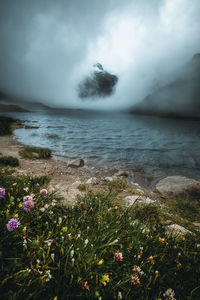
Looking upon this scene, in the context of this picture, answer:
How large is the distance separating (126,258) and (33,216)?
1632mm

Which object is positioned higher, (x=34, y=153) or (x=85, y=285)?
(x=85, y=285)

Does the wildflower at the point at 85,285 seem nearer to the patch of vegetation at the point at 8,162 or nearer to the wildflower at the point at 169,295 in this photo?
the wildflower at the point at 169,295

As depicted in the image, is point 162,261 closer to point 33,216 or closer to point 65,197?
point 33,216

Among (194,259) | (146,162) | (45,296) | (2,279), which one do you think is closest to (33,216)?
(2,279)

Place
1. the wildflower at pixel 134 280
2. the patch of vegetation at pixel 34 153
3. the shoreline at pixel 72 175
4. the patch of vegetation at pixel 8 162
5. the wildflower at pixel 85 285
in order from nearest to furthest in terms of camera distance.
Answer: the wildflower at pixel 85 285, the wildflower at pixel 134 280, the shoreline at pixel 72 175, the patch of vegetation at pixel 8 162, the patch of vegetation at pixel 34 153

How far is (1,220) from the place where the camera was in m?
1.79

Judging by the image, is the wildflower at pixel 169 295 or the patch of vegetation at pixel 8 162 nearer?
the wildflower at pixel 169 295

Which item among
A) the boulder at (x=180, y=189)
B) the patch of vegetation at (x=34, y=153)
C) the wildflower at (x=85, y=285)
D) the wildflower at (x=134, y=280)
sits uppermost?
the wildflower at (x=85, y=285)

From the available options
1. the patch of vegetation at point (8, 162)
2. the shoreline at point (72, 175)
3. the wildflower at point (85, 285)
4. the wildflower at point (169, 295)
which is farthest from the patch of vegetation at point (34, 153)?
the wildflower at point (169, 295)

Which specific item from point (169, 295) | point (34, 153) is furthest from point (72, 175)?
point (169, 295)

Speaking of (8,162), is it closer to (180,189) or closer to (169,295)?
(169,295)

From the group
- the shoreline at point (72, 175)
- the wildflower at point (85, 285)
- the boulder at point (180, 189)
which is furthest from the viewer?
the boulder at point (180, 189)

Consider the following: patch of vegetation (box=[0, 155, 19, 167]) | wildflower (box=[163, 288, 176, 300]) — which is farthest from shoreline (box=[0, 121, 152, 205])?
wildflower (box=[163, 288, 176, 300])

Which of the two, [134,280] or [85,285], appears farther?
[134,280]
